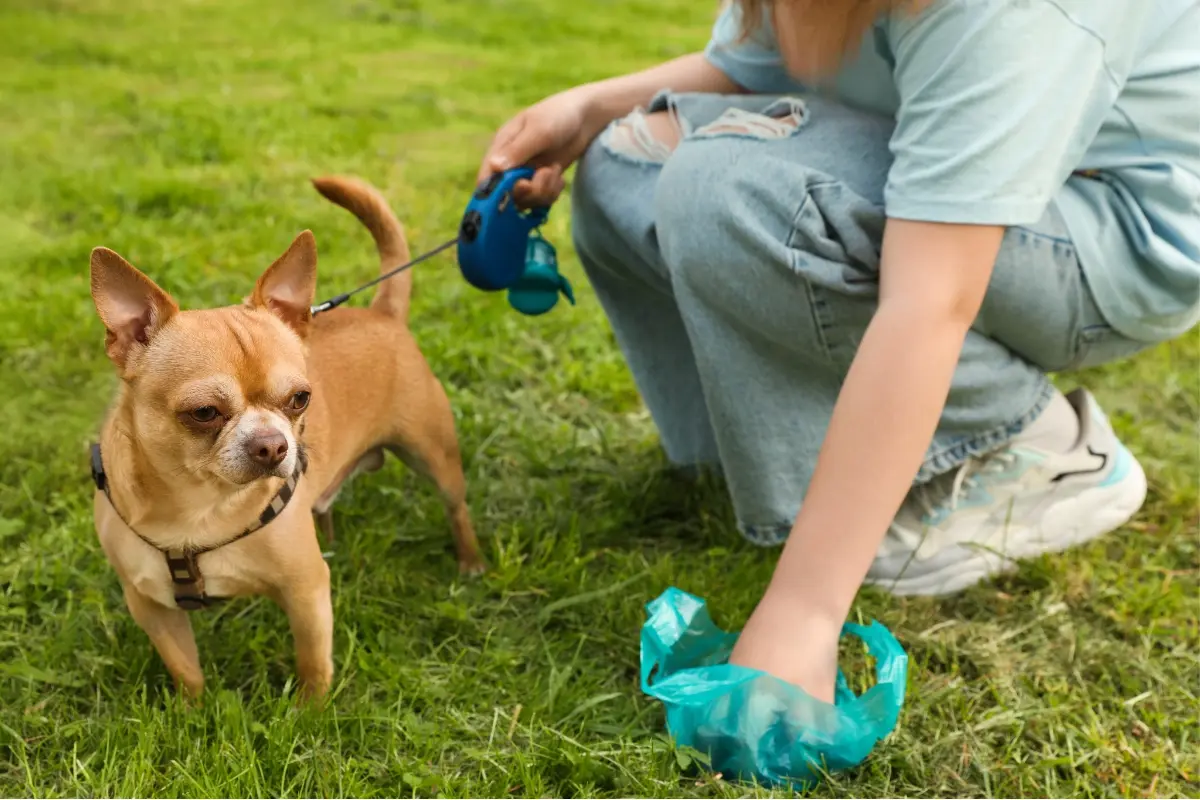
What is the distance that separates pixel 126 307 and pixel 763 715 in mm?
1056

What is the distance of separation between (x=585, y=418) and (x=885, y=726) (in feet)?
4.42

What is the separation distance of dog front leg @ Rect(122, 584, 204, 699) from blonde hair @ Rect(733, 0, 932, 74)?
1.37 m

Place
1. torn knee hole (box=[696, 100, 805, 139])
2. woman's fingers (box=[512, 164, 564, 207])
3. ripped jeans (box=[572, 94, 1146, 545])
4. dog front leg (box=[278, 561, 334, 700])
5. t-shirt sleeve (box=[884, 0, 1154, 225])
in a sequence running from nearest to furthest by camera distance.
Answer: t-shirt sleeve (box=[884, 0, 1154, 225]) → dog front leg (box=[278, 561, 334, 700]) → ripped jeans (box=[572, 94, 1146, 545]) → torn knee hole (box=[696, 100, 805, 139]) → woman's fingers (box=[512, 164, 564, 207])

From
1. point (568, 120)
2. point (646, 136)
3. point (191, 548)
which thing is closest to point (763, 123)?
point (646, 136)

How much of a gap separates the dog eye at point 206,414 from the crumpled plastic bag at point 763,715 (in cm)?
70

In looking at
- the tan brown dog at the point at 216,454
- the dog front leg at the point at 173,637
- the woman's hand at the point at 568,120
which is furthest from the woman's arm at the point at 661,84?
the dog front leg at the point at 173,637

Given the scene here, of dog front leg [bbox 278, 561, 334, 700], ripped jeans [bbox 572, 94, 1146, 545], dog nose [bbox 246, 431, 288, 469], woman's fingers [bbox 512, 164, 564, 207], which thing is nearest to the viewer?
dog nose [bbox 246, 431, 288, 469]

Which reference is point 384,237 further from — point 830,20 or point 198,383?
point 830,20

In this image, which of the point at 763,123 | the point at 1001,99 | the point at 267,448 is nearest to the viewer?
the point at 267,448

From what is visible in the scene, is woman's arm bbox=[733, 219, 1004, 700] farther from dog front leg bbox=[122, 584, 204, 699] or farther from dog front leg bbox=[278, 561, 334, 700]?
dog front leg bbox=[122, 584, 204, 699]

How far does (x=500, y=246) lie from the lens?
2150 mm

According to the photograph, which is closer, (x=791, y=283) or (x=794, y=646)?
(x=794, y=646)

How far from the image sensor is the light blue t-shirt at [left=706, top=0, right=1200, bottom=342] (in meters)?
1.62

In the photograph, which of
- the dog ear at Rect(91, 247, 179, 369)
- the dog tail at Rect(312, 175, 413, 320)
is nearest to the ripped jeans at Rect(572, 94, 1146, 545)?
the dog tail at Rect(312, 175, 413, 320)
